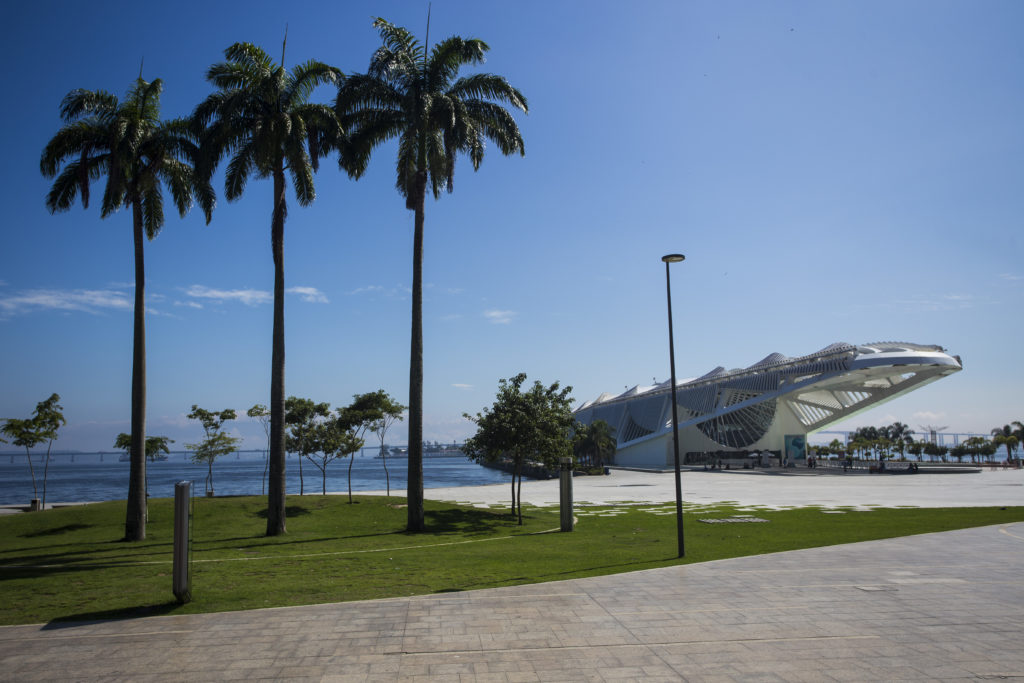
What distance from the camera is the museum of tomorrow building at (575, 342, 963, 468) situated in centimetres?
7375

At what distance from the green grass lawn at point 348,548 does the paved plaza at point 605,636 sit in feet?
4.23

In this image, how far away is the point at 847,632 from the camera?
838 cm

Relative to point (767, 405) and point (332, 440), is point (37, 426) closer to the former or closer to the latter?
point (332, 440)

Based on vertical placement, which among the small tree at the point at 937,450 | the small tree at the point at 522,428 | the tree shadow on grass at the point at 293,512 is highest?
the small tree at the point at 522,428

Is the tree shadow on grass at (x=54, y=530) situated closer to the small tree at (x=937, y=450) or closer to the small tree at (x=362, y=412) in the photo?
the small tree at (x=362, y=412)

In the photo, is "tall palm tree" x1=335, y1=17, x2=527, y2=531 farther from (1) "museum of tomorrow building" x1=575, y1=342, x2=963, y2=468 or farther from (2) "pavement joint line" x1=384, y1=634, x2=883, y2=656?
(1) "museum of tomorrow building" x1=575, y1=342, x2=963, y2=468

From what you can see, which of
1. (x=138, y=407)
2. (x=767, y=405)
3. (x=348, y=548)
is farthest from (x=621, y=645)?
(x=767, y=405)

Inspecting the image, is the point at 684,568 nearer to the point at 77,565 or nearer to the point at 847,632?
the point at 847,632

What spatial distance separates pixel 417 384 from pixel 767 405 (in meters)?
75.5

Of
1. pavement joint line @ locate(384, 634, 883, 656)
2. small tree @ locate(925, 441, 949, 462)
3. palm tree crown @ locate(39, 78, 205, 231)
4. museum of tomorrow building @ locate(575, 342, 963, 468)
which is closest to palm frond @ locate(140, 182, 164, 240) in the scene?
palm tree crown @ locate(39, 78, 205, 231)

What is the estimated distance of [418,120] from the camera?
20.0 meters

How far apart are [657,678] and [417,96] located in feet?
59.7

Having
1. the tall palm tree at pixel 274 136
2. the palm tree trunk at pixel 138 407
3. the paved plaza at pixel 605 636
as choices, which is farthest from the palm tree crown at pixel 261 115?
the paved plaza at pixel 605 636

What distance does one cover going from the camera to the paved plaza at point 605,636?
6988mm
